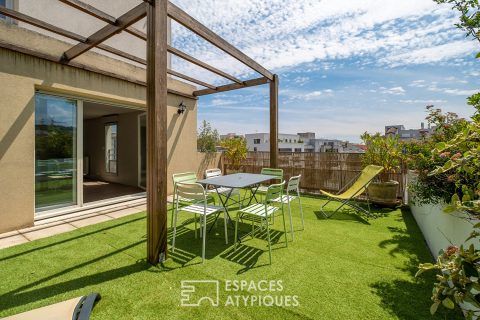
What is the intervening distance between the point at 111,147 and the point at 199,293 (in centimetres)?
871

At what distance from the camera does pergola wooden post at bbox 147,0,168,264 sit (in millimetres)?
2922

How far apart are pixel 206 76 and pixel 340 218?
5116 millimetres

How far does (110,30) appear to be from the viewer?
373cm

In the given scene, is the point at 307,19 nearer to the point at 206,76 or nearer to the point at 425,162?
the point at 206,76

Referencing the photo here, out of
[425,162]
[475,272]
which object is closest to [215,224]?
[425,162]

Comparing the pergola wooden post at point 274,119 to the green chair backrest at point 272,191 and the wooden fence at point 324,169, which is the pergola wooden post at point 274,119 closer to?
the wooden fence at point 324,169

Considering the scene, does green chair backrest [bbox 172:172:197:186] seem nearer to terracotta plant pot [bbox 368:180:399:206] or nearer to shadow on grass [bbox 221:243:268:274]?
shadow on grass [bbox 221:243:268:274]

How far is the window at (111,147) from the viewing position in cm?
915

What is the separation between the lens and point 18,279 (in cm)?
257

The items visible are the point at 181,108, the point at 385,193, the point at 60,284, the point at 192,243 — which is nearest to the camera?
the point at 60,284

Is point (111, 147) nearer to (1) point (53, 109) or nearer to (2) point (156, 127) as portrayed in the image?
(1) point (53, 109)

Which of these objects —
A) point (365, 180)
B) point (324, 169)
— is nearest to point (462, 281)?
point (365, 180)

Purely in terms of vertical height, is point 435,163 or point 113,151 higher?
point 113,151

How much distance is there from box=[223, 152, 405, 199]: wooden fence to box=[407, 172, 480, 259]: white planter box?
2.58 metres
